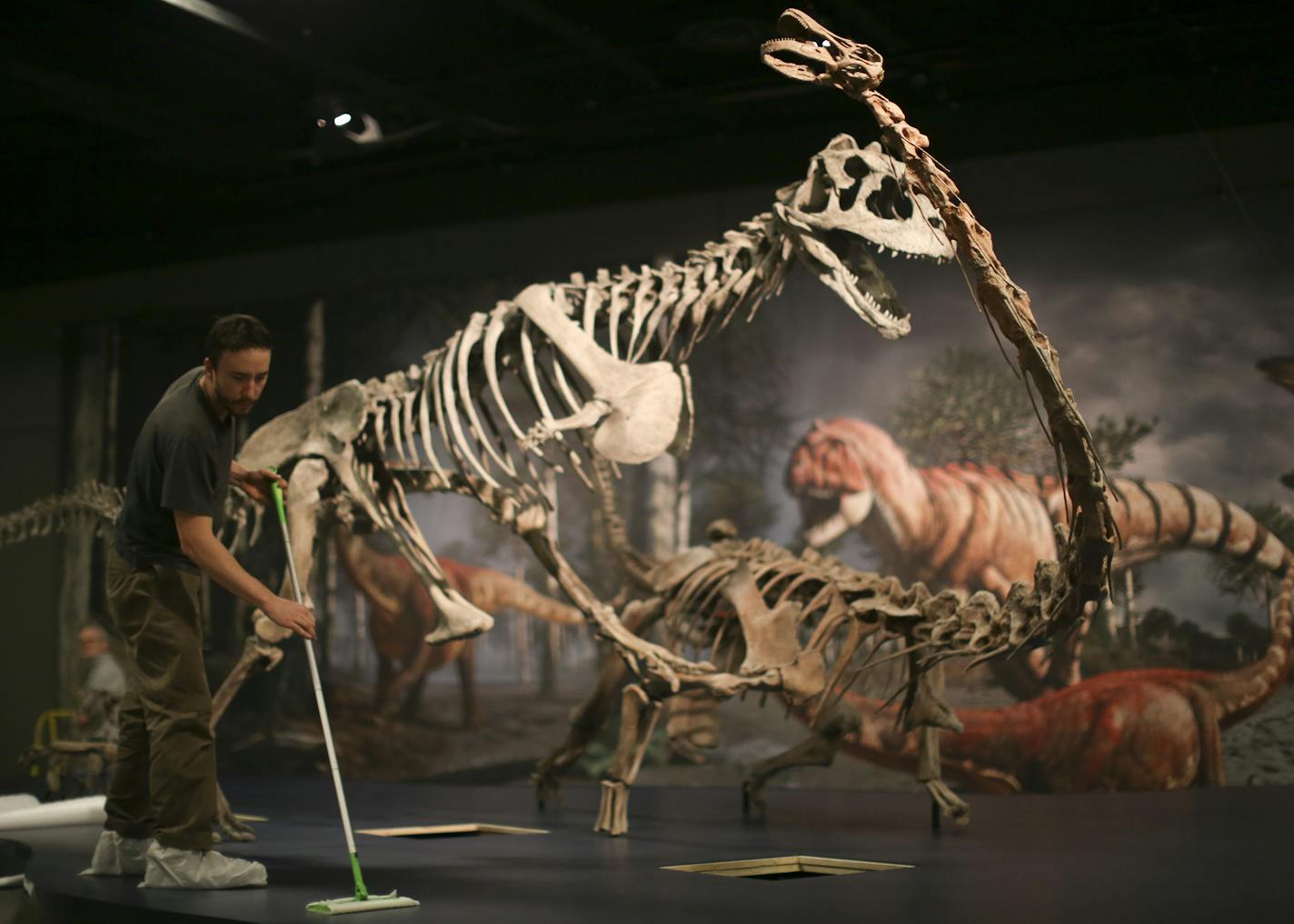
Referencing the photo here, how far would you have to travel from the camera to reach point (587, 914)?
4000 mm

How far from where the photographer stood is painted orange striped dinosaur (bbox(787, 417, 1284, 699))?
8336mm

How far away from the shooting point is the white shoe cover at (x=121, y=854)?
15.4ft

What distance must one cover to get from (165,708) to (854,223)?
3322 millimetres

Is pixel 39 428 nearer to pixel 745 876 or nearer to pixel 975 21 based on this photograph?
pixel 975 21

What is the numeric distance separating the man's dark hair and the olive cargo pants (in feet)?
2.38

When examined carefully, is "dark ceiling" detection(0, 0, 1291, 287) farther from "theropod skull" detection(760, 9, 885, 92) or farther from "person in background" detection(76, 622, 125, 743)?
"person in background" detection(76, 622, 125, 743)

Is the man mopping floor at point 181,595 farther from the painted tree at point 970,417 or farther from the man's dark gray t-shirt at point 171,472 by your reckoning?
the painted tree at point 970,417

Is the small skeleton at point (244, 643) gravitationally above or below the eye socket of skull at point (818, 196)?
below

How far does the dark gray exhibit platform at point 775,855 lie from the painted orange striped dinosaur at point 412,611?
7.70ft

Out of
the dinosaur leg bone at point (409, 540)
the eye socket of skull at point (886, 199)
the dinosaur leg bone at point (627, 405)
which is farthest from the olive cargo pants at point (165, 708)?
the eye socket of skull at point (886, 199)

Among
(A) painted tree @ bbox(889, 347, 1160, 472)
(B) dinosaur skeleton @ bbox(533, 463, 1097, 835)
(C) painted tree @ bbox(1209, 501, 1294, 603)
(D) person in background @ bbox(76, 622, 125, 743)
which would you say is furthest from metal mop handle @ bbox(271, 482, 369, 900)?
(C) painted tree @ bbox(1209, 501, 1294, 603)

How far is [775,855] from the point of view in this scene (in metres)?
5.48

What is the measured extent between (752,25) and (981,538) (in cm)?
349

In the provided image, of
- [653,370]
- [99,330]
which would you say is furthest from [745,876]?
[99,330]
